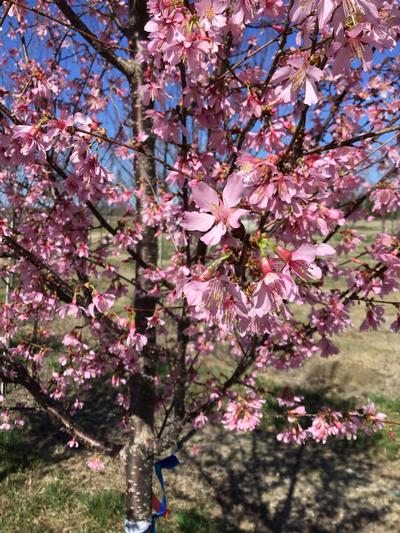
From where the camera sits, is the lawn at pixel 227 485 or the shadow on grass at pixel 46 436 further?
the shadow on grass at pixel 46 436

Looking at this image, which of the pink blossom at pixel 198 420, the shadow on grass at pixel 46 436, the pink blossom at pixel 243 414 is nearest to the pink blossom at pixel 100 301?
the pink blossom at pixel 243 414

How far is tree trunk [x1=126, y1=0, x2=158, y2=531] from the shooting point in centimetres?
254

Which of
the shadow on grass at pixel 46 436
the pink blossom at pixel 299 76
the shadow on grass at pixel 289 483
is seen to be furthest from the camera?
the shadow on grass at pixel 46 436

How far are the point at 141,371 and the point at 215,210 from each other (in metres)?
1.80

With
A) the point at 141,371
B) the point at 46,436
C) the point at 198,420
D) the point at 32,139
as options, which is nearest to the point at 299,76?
the point at 32,139

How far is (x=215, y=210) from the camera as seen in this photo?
1000 mm

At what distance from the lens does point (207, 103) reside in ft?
6.53

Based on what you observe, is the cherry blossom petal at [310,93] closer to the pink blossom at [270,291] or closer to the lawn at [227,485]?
the pink blossom at [270,291]

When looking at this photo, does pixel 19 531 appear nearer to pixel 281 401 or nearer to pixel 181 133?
pixel 281 401

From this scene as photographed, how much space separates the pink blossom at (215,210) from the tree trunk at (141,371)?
154cm

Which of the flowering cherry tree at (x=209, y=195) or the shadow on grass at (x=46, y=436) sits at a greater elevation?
the flowering cherry tree at (x=209, y=195)

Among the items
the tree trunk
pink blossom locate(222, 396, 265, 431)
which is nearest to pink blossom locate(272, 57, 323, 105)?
the tree trunk

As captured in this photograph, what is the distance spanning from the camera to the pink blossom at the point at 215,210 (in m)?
0.97

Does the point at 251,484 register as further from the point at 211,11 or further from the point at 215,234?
the point at 211,11
